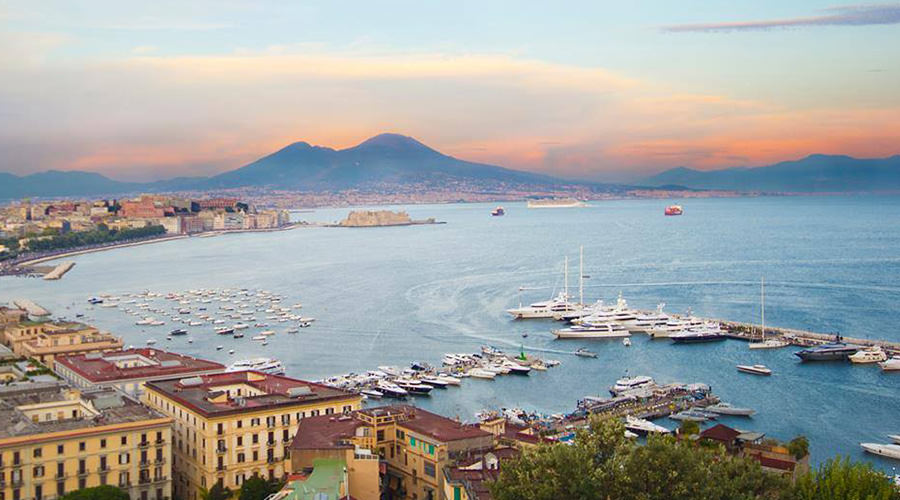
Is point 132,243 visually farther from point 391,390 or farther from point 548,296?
point 391,390

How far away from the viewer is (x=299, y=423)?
12.1 metres

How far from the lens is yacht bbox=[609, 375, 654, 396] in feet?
64.3

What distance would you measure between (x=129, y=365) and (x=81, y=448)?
5.49 m

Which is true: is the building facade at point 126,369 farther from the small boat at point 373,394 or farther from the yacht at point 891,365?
the yacht at point 891,365

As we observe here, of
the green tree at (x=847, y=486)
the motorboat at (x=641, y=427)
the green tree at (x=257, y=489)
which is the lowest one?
the motorboat at (x=641, y=427)

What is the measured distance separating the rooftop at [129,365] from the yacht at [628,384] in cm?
817

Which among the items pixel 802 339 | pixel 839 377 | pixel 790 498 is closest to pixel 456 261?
pixel 802 339

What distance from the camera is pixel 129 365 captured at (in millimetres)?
16188

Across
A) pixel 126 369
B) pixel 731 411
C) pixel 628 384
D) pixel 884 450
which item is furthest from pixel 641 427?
pixel 126 369

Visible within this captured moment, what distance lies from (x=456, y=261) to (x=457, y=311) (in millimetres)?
19274

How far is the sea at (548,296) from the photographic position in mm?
19547

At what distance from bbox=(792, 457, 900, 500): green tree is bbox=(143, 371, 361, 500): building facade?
6200mm

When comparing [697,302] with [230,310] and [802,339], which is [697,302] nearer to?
[802,339]

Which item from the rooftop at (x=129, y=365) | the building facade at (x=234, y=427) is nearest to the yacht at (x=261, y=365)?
the rooftop at (x=129, y=365)
